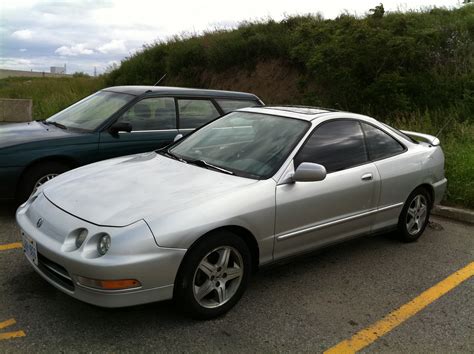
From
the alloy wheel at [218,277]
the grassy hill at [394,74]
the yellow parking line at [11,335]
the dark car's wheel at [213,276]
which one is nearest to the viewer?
the yellow parking line at [11,335]

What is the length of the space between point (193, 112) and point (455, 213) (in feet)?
11.8

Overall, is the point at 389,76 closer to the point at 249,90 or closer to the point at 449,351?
the point at 249,90

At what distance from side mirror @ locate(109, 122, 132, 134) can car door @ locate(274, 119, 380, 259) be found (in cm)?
259

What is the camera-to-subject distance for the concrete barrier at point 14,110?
10.7 meters

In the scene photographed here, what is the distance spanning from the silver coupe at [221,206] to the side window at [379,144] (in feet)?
0.04

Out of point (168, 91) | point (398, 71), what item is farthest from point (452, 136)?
point (168, 91)

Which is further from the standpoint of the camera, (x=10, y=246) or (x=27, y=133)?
(x=27, y=133)

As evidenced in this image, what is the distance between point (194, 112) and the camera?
20.9ft

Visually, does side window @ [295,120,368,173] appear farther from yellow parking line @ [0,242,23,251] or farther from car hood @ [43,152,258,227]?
yellow parking line @ [0,242,23,251]

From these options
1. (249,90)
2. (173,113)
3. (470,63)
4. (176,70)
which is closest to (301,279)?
(173,113)

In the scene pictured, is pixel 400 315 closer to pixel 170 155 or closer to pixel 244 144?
pixel 244 144

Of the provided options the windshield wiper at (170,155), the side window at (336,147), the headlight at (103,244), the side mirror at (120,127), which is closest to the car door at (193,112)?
the side mirror at (120,127)

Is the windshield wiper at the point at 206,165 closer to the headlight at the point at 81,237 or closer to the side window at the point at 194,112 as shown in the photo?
the headlight at the point at 81,237

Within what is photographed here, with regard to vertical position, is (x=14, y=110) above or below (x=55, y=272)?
above
